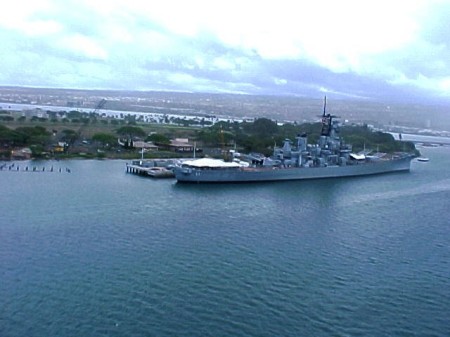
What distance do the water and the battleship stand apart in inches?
100

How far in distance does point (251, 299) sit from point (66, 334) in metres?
2.51

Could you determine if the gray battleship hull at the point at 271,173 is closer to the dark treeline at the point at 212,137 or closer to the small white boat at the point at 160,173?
the small white boat at the point at 160,173

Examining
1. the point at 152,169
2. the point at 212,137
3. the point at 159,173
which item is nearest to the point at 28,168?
the point at 152,169

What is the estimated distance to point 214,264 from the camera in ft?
A: 28.5

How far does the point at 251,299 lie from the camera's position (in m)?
7.30

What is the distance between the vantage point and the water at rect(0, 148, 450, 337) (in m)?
6.64

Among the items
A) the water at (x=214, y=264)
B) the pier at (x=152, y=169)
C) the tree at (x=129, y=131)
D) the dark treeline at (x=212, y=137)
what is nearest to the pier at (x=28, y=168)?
the pier at (x=152, y=169)

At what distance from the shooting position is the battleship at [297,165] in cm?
1758

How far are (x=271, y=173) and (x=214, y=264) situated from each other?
10.3 m

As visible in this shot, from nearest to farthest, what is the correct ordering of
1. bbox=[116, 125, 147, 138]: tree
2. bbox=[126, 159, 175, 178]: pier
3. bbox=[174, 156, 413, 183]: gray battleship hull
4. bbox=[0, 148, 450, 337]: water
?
bbox=[0, 148, 450, 337]: water, bbox=[174, 156, 413, 183]: gray battleship hull, bbox=[126, 159, 175, 178]: pier, bbox=[116, 125, 147, 138]: tree

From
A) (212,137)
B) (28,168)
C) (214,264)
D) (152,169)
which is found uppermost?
(212,137)

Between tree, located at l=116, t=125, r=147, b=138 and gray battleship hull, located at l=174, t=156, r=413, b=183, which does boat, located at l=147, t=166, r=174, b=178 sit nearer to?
gray battleship hull, located at l=174, t=156, r=413, b=183

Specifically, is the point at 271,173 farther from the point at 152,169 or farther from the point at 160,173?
the point at 152,169

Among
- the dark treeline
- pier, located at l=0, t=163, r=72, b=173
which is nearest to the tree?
the dark treeline
